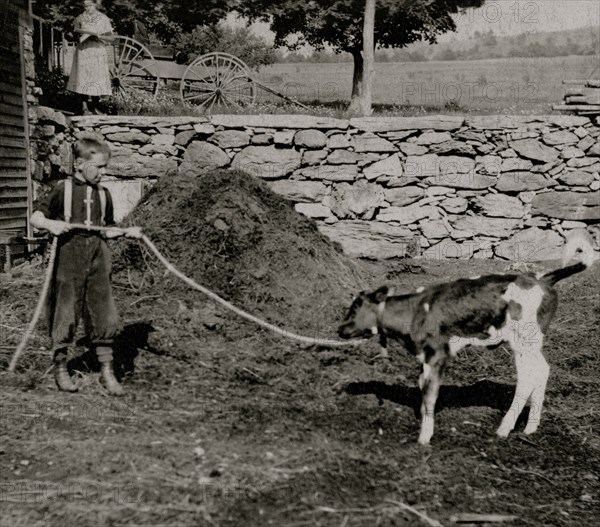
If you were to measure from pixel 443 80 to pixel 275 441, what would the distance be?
2603 centimetres

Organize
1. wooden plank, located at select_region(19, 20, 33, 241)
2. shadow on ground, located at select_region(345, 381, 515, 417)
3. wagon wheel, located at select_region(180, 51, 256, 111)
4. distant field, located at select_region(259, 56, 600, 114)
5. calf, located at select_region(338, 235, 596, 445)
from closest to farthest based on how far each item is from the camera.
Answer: calf, located at select_region(338, 235, 596, 445)
shadow on ground, located at select_region(345, 381, 515, 417)
wooden plank, located at select_region(19, 20, 33, 241)
wagon wheel, located at select_region(180, 51, 256, 111)
distant field, located at select_region(259, 56, 600, 114)

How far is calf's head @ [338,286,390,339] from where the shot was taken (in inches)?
212

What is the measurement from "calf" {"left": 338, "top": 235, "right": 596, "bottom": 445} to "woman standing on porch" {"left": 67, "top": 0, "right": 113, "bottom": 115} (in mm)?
8726

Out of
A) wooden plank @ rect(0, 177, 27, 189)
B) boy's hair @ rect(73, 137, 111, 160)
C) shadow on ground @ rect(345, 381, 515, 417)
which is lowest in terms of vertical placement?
shadow on ground @ rect(345, 381, 515, 417)

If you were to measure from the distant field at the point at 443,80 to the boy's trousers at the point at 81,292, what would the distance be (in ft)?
48.5

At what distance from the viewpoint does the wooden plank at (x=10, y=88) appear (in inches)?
398

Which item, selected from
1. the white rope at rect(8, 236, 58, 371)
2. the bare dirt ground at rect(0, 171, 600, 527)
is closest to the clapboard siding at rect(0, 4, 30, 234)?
the bare dirt ground at rect(0, 171, 600, 527)

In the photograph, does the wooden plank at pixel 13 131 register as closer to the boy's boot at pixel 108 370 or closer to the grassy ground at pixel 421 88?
the grassy ground at pixel 421 88

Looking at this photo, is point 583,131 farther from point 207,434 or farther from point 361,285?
point 207,434

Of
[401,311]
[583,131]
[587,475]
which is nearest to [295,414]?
[401,311]

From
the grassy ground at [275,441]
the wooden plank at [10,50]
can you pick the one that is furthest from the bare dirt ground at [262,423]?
the wooden plank at [10,50]

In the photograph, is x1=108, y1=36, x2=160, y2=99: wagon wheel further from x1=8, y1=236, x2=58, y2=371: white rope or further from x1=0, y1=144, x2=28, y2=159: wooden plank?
x1=8, y1=236, x2=58, y2=371: white rope

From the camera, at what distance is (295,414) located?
5.54m

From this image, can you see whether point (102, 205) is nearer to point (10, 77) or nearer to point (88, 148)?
point (88, 148)
